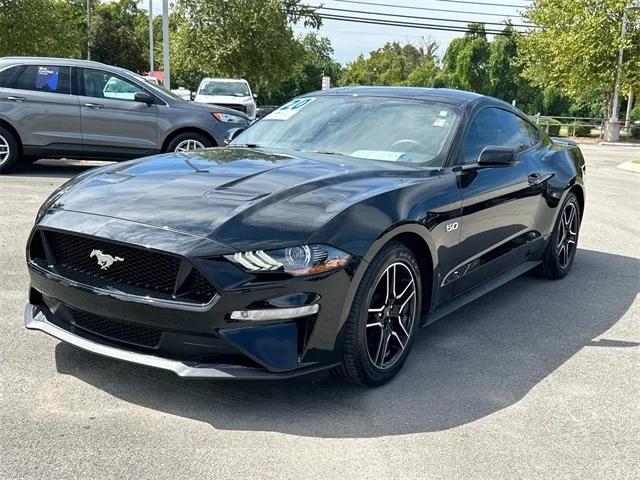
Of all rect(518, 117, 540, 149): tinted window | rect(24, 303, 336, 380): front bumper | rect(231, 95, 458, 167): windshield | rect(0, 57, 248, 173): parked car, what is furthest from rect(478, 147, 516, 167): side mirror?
rect(0, 57, 248, 173): parked car

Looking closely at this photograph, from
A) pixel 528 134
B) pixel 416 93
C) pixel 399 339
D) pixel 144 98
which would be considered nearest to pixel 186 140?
pixel 144 98

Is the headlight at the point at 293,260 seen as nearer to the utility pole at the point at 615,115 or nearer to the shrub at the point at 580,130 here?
the utility pole at the point at 615,115

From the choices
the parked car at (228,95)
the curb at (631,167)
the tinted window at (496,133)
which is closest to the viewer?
the tinted window at (496,133)

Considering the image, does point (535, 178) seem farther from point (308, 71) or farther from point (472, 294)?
point (308, 71)

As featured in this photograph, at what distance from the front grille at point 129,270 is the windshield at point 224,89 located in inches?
695

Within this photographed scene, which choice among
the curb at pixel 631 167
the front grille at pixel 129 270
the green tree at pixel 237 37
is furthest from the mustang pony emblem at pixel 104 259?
the green tree at pixel 237 37

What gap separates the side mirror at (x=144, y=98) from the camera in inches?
413

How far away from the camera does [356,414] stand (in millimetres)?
3340

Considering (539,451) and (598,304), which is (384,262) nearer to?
(539,451)

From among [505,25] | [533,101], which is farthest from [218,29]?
[533,101]

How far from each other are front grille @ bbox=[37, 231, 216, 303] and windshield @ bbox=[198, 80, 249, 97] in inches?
695

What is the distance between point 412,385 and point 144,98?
8.05 m

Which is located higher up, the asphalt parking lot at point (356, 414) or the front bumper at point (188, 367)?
the front bumper at point (188, 367)

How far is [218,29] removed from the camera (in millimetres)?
32281
